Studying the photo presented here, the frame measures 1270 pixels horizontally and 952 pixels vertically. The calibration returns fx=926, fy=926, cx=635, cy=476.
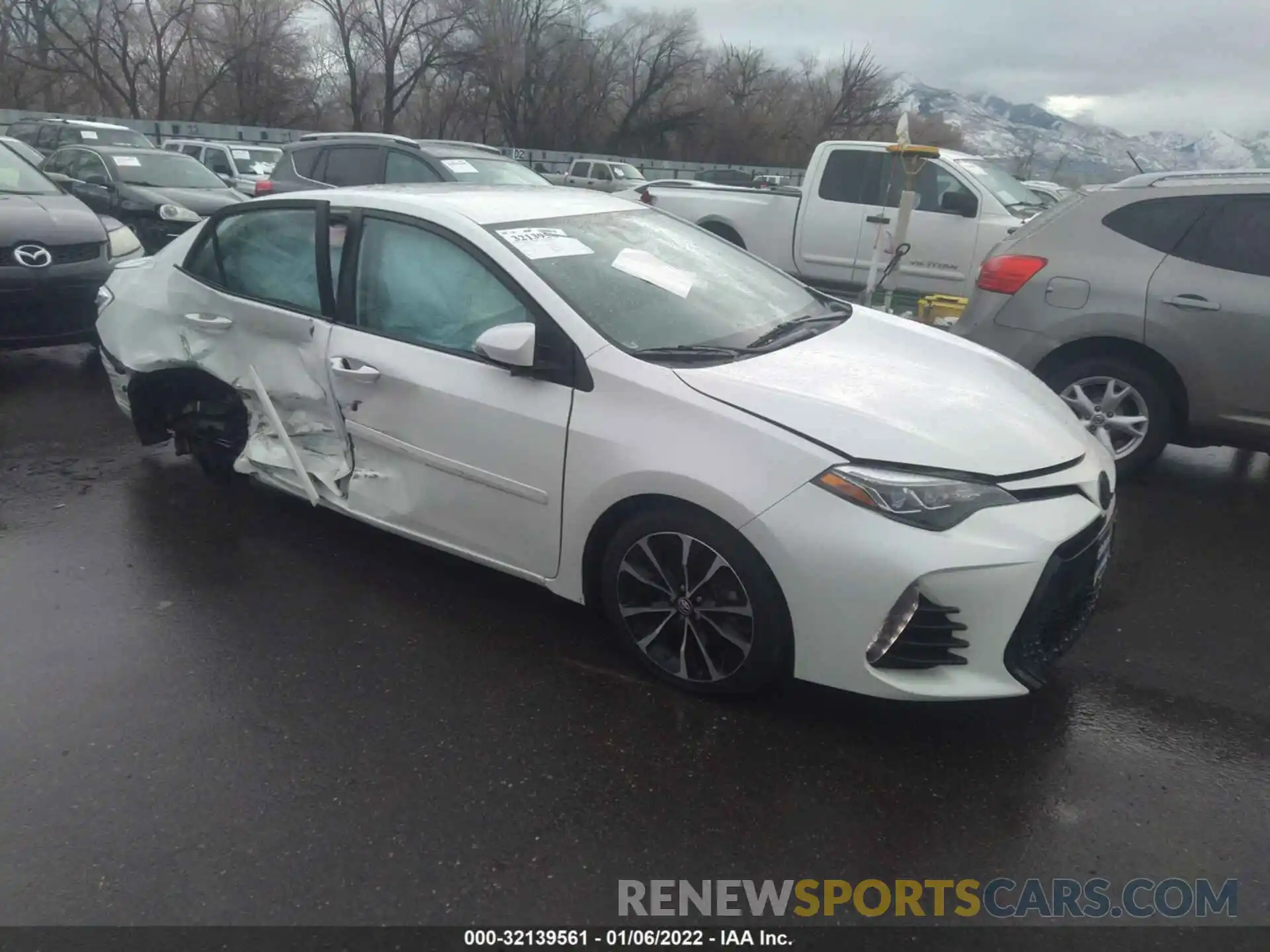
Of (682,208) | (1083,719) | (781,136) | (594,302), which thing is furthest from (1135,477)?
(781,136)

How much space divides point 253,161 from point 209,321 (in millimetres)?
16247

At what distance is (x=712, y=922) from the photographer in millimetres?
2311

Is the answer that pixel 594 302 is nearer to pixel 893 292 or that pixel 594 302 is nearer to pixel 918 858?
pixel 918 858

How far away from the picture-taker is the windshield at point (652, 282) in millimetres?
3355

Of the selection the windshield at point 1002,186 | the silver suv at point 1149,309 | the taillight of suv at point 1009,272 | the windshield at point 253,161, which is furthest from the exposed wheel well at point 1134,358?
the windshield at point 253,161

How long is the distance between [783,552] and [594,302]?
119cm

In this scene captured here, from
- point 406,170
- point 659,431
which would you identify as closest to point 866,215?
point 406,170

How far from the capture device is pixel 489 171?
34.9 ft

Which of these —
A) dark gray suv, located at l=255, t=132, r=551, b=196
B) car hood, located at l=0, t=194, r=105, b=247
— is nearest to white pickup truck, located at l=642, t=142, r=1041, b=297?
dark gray suv, located at l=255, t=132, r=551, b=196

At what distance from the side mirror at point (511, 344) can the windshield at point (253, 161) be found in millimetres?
16704

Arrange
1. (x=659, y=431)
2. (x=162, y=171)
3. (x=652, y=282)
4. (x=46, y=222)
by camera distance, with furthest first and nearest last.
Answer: (x=162, y=171)
(x=46, y=222)
(x=652, y=282)
(x=659, y=431)

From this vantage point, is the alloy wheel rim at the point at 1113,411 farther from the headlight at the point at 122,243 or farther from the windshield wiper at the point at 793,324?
the headlight at the point at 122,243

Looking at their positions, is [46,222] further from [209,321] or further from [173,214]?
[209,321]

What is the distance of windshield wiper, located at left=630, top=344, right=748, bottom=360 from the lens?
3.20 metres
